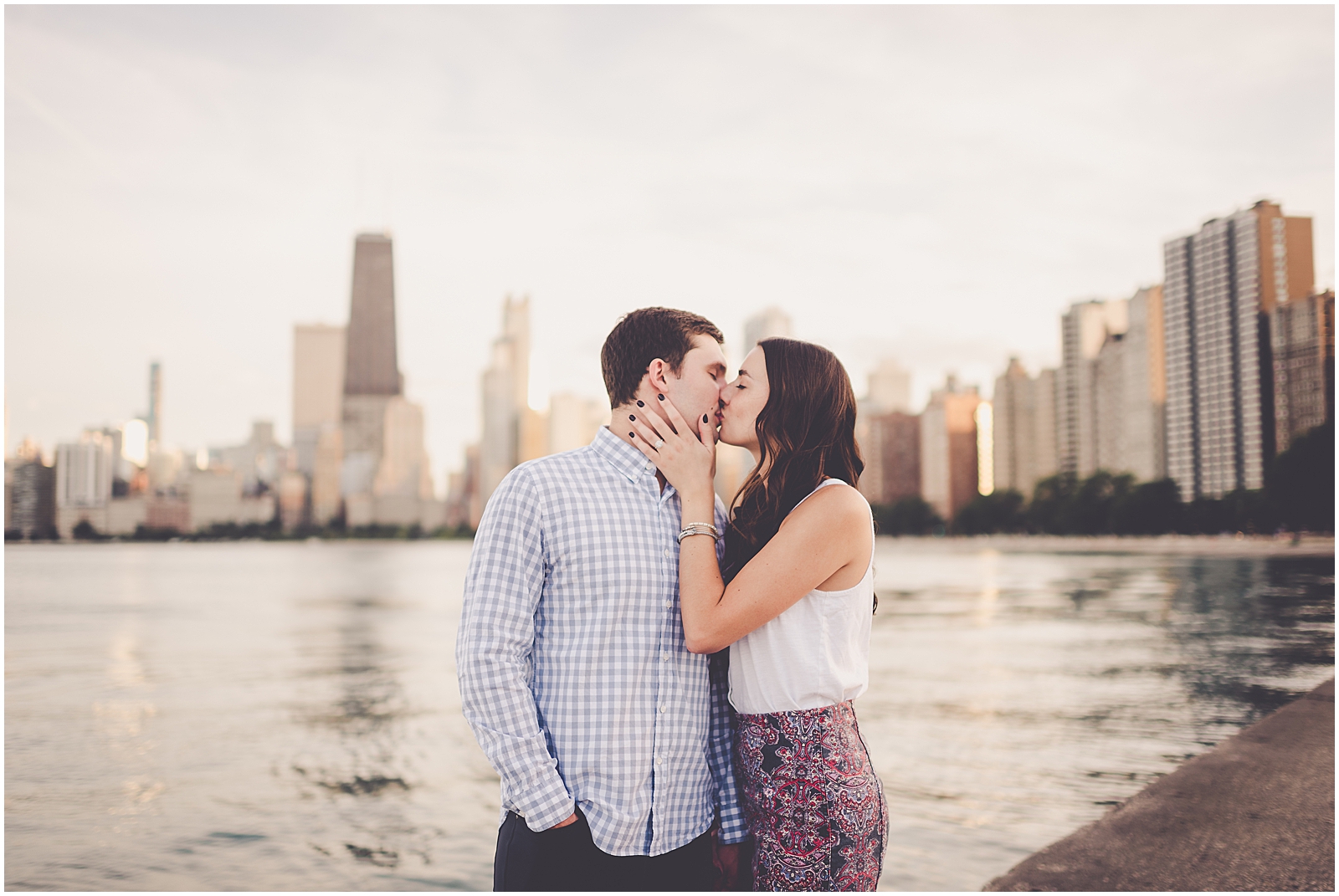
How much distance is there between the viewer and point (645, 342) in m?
2.44

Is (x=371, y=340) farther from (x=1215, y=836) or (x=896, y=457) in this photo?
(x=1215, y=836)

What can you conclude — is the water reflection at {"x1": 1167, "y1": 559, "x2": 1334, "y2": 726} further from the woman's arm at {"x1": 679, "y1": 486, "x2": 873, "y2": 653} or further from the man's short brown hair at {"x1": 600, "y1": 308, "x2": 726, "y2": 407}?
the man's short brown hair at {"x1": 600, "y1": 308, "x2": 726, "y2": 407}

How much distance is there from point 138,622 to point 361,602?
852 cm

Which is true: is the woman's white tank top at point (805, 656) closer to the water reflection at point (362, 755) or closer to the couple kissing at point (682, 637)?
the couple kissing at point (682, 637)

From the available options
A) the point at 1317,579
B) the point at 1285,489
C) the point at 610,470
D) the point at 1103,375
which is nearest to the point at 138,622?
the point at 610,470

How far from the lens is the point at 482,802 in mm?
8297

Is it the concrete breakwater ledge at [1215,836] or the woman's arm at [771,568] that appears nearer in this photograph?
the woman's arm at [771,568]

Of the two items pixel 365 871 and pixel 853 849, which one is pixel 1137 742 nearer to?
pixel 365 871

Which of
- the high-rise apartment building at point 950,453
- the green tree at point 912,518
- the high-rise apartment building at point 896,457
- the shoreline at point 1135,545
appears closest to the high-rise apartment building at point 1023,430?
the high-rise apartment building at point 950,453

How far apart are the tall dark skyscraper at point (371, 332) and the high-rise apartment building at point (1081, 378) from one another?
12337cm

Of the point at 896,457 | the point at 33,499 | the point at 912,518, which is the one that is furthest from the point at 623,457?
the point at 896,457

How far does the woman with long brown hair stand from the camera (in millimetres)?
2314

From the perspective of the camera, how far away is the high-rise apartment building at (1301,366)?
216 feet

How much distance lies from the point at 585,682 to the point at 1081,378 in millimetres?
121256
